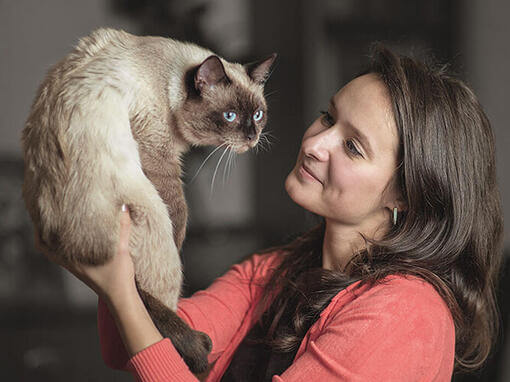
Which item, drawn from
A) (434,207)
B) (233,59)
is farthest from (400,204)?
(233,59)

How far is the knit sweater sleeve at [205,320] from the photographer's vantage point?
0.99 m

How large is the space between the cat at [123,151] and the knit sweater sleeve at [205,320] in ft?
0.18

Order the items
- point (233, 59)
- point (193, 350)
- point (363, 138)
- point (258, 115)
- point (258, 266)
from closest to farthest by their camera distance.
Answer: point (193, 350)
point (363, 138)
point (258, 115)
point (258, 266)
point (233, 59)

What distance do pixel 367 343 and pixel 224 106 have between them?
61 cm

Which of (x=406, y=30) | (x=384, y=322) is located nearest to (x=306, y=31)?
(x=406, y=30)

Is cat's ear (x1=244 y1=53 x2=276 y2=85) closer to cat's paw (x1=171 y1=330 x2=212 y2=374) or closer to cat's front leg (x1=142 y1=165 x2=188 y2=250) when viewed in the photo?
cat's front leg (x1=142 y1=165 x2=188 y2=250)

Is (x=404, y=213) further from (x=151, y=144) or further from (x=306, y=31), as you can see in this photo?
(x=306, y=31)

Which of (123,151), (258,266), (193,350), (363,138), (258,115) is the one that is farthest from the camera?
(258,266)

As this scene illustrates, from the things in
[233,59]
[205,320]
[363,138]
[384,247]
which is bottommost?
[205,320]

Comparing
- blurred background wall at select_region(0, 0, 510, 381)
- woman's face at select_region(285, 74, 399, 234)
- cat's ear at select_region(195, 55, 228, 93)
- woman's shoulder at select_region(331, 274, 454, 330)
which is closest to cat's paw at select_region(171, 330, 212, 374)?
woman's shoulder at select_region(331, 274, 454, 330)

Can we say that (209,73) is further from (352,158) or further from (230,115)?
(352,158)

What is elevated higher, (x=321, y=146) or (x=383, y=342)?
(x=321, y=146)

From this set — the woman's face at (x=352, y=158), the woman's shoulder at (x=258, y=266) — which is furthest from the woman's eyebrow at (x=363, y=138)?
the woman's shoulder at (x=258, y=266)

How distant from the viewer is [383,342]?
40.9 inches
